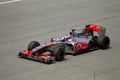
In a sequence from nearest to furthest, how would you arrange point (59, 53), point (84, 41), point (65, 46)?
point (59, 53), point (65, 46), point (84, 41)

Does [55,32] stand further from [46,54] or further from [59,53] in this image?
[59,53]

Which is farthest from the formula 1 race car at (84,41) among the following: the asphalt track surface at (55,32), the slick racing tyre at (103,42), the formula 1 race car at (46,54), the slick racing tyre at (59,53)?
the slick racing tyre at (59,53)

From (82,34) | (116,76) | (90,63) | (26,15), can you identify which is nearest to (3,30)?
(26,15)

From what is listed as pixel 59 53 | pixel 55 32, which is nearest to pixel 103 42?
pixel 59 53

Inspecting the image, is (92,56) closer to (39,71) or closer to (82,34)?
(82,34)

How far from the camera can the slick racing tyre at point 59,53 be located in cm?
1288

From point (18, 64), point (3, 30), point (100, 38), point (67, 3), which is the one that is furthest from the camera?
point (67, 3)

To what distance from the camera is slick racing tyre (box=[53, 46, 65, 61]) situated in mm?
12875

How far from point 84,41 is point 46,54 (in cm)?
144

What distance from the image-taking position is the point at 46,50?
13.3 meters

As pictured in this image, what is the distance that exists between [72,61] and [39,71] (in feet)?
4.48

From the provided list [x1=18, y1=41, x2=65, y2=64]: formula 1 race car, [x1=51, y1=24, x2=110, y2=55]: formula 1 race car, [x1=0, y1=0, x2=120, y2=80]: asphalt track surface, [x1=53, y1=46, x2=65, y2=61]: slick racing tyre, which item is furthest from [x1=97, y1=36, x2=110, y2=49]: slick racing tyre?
[x1=53, y1=46, x2=65, y2=61]: slick racing tyre

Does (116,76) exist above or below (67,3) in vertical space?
below

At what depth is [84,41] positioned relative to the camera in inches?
555
